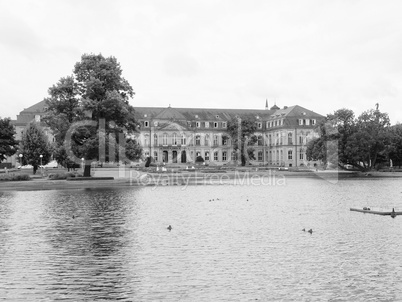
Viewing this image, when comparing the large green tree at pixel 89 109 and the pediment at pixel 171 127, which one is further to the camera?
the pediment at pixel 171 127

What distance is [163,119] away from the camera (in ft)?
526

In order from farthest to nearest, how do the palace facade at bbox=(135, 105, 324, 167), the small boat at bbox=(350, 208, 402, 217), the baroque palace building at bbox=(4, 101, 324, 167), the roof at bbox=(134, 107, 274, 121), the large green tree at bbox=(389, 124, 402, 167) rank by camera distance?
the roof at bbox=(134, 107, 274, 121), the palace facade at bbox=(135, 105, 324, 167), the baroque palace building at bbox=(4, 101, 324, 167), the large green tree at bbox=(389, 124, 402, 167), the small boat at bbox=(350, 208, 402, 217)

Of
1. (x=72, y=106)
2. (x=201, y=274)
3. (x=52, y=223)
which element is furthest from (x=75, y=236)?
(x=72, y=106)

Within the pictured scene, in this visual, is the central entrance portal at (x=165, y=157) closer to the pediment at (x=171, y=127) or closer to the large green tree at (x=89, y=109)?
the pediment at (x=171, y=127)

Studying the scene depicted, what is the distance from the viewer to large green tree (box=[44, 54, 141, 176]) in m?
68.4

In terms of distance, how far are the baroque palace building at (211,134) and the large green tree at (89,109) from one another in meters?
82.1

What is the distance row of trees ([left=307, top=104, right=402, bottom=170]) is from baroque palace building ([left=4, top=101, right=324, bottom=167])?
3625 cm

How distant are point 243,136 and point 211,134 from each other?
1152 centimetres

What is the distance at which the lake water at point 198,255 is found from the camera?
53.0ft

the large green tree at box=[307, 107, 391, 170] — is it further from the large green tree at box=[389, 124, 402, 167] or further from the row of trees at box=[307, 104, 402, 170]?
the large green tree at box=[389, 124, 402, 167]

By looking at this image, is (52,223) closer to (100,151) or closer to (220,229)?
(220,229)

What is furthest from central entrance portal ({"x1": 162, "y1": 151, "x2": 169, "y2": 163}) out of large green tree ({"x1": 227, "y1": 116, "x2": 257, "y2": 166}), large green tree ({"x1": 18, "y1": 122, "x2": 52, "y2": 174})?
large green tree ({"x1": 18, "y1": 122, "x2": 52, "y2": 174})

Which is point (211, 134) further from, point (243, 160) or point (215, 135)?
point (243, 160)

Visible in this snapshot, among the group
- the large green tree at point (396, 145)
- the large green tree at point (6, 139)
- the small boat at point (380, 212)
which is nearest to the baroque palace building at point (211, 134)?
the large green tree at point (396, 145)
